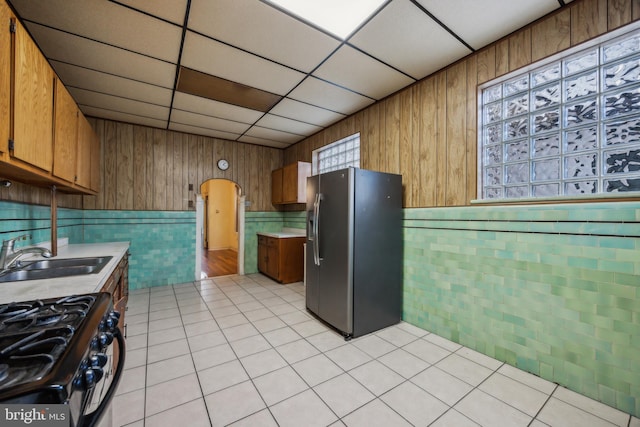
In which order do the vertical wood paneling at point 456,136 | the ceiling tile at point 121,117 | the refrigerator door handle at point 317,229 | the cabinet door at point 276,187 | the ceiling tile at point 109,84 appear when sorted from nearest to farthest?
the vertical wood paneling at point 456,136 < the ceiling tile at point 109,84 < the refrigerator door handle at point 317,229 < the ceiling tile at point 121,117 < the cabinet door at point 276,187

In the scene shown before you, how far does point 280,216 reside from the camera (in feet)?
18.7

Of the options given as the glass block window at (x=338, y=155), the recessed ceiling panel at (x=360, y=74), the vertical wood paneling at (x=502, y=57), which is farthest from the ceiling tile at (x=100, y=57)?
the vertical wood paneling at (x=502, y=57)

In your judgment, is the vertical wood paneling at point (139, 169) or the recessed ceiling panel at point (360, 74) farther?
the vertical wood paneling at point (139, 169)

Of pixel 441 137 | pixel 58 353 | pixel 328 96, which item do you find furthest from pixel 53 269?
pixel 441 137

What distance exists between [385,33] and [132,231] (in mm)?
4578

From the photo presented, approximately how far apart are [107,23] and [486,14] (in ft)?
9.52

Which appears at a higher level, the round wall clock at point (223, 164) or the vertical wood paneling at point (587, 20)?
the vertical wood paneling at point (587, 20)

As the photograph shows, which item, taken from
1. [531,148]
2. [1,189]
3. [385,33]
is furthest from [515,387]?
[1,189]

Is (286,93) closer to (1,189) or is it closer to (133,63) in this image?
(133,63)

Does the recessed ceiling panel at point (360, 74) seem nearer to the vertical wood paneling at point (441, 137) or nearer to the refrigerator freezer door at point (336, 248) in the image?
the vertical wood paneling at point (441, 137)

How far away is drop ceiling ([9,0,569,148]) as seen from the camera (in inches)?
73.7

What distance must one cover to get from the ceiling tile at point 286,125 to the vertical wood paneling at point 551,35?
2.91m

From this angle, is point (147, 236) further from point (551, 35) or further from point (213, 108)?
point (551, 35)

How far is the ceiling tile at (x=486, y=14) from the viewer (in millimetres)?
1795
